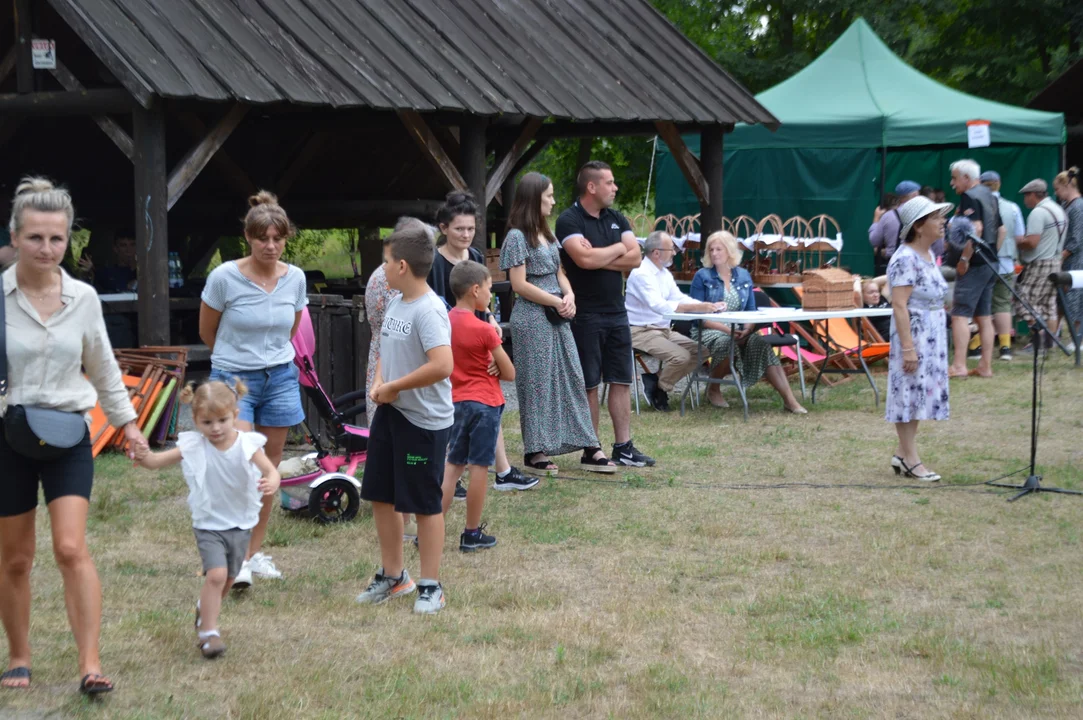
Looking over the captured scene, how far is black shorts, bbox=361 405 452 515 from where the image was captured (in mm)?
4926

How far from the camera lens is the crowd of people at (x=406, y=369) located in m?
3.88

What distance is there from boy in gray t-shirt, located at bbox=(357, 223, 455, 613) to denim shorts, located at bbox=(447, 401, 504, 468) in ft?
2.96

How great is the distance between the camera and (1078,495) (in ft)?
23.2

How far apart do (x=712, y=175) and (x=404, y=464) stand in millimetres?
10065

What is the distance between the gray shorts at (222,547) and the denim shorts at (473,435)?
162 centimetres

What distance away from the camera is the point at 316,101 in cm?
956

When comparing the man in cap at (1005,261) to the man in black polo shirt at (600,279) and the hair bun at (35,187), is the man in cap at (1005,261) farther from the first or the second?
the hair bun at (35,187)

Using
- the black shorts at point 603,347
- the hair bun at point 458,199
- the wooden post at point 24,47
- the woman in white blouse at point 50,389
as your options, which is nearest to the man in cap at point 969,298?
the black shorts at point 603,347

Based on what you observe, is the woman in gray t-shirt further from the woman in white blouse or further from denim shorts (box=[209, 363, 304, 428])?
the woman in white blouse

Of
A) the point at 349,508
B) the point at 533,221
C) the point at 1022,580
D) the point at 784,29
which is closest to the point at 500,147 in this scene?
the point at 533,221

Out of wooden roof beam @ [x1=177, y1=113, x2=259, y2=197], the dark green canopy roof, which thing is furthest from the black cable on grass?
the dark green canopy roof

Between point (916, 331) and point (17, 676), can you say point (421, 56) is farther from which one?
point (17, 676)

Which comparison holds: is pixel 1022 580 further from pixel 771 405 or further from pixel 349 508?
pixel 771 405

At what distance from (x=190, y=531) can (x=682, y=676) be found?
315cm
